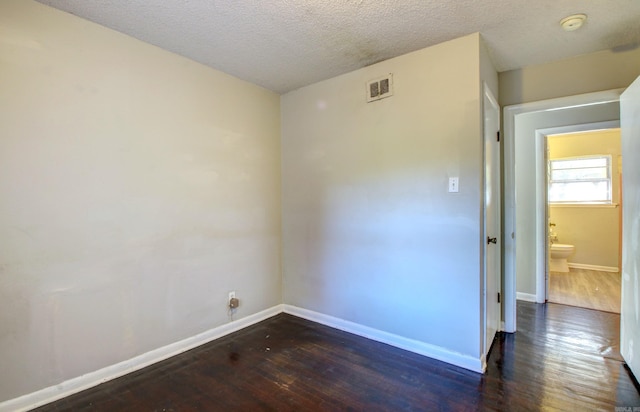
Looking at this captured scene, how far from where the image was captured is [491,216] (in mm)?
2650

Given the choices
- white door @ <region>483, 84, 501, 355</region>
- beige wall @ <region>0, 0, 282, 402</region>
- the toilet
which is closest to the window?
the toilet

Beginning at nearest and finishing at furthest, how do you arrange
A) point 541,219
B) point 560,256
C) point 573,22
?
point 573,22
point 541,219
point 560,256

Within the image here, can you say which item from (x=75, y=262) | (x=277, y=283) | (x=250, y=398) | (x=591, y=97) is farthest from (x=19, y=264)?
(x=591, y=97)

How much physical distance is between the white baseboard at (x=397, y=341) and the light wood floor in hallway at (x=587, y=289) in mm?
2342

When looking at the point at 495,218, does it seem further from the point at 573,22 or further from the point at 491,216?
the point at 573,22

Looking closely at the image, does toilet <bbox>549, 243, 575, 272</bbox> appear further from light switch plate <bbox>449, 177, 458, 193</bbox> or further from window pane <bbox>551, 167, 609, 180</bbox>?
light switch plate <bbox>449, 177, 458, 193</bbox>

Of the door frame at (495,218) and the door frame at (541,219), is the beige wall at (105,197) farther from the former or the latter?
the door frame at (541,219)

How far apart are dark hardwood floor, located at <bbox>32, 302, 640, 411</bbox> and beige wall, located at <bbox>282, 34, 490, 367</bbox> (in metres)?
0.30

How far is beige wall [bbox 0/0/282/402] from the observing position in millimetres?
1810

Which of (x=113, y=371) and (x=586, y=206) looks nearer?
(x=113, y=371)

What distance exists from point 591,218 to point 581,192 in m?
0.48

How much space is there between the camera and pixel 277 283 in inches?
135

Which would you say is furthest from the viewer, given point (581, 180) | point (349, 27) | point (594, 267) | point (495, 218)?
point (581, 180)

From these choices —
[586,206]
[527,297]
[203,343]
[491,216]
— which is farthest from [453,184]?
[586,206]
